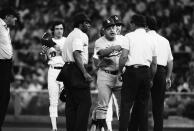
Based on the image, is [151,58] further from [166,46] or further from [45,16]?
[45,16]

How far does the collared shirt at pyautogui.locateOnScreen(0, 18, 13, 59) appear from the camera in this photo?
11594 millimetres

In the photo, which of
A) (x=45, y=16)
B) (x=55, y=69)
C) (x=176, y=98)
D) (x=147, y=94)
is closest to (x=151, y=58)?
(x=147, y=94)

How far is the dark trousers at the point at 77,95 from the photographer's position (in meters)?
10.5

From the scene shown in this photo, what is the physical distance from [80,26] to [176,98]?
21.3ft

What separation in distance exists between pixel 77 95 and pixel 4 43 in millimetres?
2098

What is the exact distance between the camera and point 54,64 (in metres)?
12.9

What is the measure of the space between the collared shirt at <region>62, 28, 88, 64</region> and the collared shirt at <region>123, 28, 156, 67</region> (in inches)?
29.9

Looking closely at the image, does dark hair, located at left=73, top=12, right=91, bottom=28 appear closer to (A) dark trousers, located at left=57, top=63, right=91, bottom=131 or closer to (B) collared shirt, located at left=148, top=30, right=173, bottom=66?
(A) dark trousers, located at left=57, top=63, right=91, bottom=131

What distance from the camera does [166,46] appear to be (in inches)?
465

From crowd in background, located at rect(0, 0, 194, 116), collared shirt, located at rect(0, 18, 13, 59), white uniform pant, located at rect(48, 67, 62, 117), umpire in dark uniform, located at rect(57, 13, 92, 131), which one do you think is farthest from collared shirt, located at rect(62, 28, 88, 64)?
crowd in background, located at rect(0, 0, 194, 116)

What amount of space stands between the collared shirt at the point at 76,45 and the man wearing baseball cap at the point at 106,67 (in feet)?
3.51

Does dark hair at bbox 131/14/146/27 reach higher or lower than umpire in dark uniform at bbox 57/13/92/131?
higher

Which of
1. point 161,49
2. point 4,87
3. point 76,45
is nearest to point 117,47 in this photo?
point 161,49

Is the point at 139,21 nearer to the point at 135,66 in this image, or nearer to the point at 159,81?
the point at 135,66
